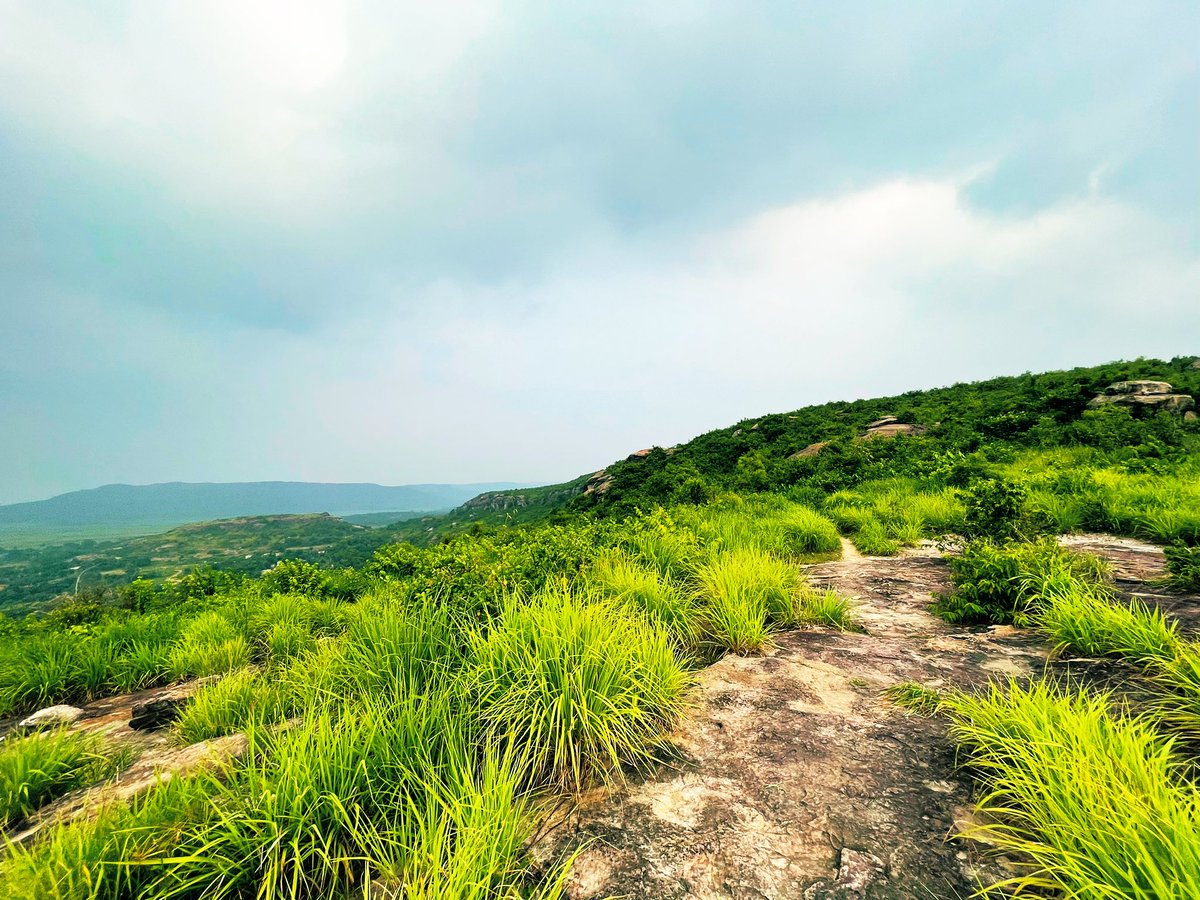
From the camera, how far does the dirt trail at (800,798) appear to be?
6.94ft

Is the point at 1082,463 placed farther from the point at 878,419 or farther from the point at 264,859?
the point at 264,859

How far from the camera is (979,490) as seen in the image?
650 centimetres

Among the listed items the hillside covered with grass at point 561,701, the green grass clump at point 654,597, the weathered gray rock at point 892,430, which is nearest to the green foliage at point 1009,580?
the hillside covered with grass at point 561,701

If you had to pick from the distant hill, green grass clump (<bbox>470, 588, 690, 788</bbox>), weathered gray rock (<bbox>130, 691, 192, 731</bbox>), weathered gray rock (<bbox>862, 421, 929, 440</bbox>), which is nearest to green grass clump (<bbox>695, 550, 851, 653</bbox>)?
green grass clump (<bbox>470, 588, 690, 788</bbox>)

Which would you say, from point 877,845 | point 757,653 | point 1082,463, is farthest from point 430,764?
point 1082,463

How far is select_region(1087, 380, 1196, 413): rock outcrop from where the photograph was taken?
14109 mm

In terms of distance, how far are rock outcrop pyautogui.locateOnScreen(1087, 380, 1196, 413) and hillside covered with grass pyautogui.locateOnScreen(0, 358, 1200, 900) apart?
773 centimetres

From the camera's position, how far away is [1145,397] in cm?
1504

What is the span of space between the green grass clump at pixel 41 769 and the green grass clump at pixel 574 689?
3.23m

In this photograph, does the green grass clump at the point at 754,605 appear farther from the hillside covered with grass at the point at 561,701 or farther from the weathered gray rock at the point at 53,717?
the weathered gray rock at the point at 53,717

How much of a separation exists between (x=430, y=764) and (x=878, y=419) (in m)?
24.9

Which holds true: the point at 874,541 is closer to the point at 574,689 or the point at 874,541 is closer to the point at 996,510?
the point at 996,510

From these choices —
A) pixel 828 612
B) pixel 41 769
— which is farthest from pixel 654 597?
pixel 41 769

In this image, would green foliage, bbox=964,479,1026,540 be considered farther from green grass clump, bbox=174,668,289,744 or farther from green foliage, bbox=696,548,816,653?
green grass clump, bbox=174,668,289,744
